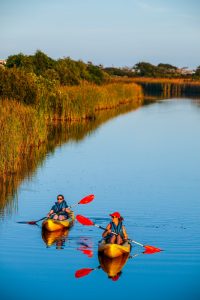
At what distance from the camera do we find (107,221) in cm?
1836

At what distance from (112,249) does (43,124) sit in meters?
16.9

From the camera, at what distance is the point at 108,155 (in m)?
31.3

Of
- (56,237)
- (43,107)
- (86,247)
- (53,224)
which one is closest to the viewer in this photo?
(86,247)

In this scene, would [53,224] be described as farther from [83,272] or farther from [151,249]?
[83,272]

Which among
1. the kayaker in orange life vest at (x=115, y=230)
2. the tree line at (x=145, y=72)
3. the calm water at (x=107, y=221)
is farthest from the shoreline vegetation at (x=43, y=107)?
the tree line at (x=145, y=72)

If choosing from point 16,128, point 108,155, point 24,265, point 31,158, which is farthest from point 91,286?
point 108,155

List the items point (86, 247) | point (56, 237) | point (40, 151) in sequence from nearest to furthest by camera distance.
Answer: point (86, 247) < point (56, 237) < point (40, 151)

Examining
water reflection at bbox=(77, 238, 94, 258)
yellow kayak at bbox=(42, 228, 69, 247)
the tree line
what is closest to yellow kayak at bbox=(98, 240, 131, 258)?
water reflection at bbox=(77, 238, 94, 258)

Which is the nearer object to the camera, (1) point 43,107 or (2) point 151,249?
(2) point 151,249

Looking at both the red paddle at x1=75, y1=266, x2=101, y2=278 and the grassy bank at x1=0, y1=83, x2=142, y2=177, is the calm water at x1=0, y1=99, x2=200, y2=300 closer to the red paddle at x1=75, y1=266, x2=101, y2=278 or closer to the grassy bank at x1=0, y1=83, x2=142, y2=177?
the red paddle at x1=75, y1=266, x2=101, y2=278

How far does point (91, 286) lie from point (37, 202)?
7471 mm

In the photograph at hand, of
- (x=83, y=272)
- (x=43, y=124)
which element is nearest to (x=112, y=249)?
(x=83, y=272)

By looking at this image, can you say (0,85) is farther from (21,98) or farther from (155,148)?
(155,148)

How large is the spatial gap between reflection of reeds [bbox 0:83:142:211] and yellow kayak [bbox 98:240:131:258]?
5.43 metres
